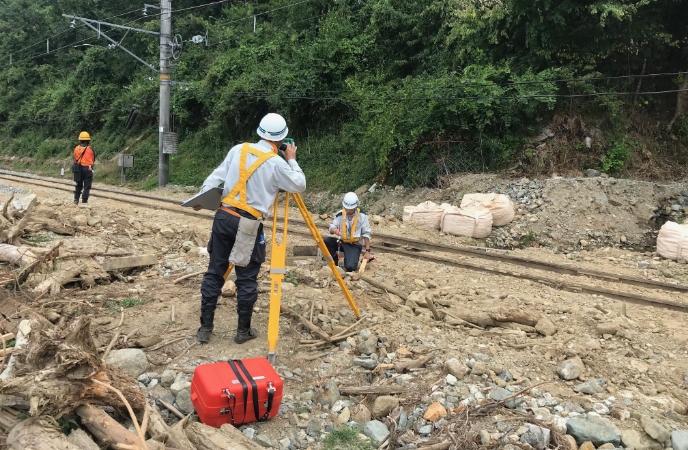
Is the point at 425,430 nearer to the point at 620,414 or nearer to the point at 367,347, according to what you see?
the point at 367,347

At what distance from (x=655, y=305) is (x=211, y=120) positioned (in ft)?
66.2

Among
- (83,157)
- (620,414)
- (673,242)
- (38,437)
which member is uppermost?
(83,157)

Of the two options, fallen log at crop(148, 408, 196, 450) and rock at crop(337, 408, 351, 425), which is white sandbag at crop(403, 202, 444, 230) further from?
fallen log at crop(148, 408, 196, 450)

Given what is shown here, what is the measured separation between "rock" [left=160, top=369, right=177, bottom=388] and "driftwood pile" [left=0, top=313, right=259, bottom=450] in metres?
0.64

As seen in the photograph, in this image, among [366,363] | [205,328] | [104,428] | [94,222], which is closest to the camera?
[104,428]

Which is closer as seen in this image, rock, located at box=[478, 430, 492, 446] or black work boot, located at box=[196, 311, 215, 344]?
rock, located at box=[478, 430, 492, 446]

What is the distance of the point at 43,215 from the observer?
8.34 meters

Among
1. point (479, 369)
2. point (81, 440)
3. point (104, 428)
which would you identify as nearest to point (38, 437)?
point (81, 440)

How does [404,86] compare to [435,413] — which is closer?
[435,413]

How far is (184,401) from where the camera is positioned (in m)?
3.50

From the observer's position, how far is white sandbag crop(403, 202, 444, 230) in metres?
11.7

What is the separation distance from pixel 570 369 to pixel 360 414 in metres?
1.70

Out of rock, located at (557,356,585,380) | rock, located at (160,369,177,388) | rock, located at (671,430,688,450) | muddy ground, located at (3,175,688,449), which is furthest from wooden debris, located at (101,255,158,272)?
rock, located at (671,430,688,450)

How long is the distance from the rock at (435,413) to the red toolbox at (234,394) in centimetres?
96
